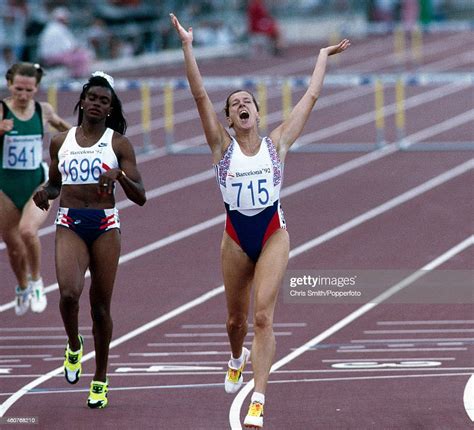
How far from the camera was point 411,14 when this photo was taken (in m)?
49.5

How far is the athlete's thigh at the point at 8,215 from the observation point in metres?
13.4

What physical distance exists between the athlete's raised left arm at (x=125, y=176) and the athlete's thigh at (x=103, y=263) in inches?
13.4

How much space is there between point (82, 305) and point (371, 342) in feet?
10.7

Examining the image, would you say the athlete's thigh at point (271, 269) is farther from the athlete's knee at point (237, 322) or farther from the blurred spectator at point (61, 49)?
the blurred spectator at point (61, 49)

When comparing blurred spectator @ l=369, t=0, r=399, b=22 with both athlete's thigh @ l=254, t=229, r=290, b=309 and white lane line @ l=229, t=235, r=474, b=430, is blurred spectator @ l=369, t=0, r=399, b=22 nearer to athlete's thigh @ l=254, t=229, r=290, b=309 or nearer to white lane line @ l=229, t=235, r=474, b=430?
white lane line @ l=229, t=235, r=474, b=430

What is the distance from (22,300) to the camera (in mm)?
13742

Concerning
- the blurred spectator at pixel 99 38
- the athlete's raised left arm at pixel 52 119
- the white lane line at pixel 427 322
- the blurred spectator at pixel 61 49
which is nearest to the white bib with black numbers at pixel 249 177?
the athlete's raised left arm at pixel 52 119

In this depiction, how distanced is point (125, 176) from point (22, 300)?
4559 millimetres

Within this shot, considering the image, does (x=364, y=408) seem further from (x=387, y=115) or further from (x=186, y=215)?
(x=387, y=115)

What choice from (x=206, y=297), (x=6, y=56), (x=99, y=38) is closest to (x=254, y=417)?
(x=206, y=297)

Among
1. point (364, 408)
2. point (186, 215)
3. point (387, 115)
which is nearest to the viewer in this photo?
point (364, 408)

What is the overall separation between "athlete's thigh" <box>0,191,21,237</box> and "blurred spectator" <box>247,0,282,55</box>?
27.9 metres

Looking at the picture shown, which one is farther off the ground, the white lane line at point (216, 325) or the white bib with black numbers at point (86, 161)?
the white bib with black numbers at point (86, 161)

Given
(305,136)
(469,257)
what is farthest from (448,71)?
(469,257)
